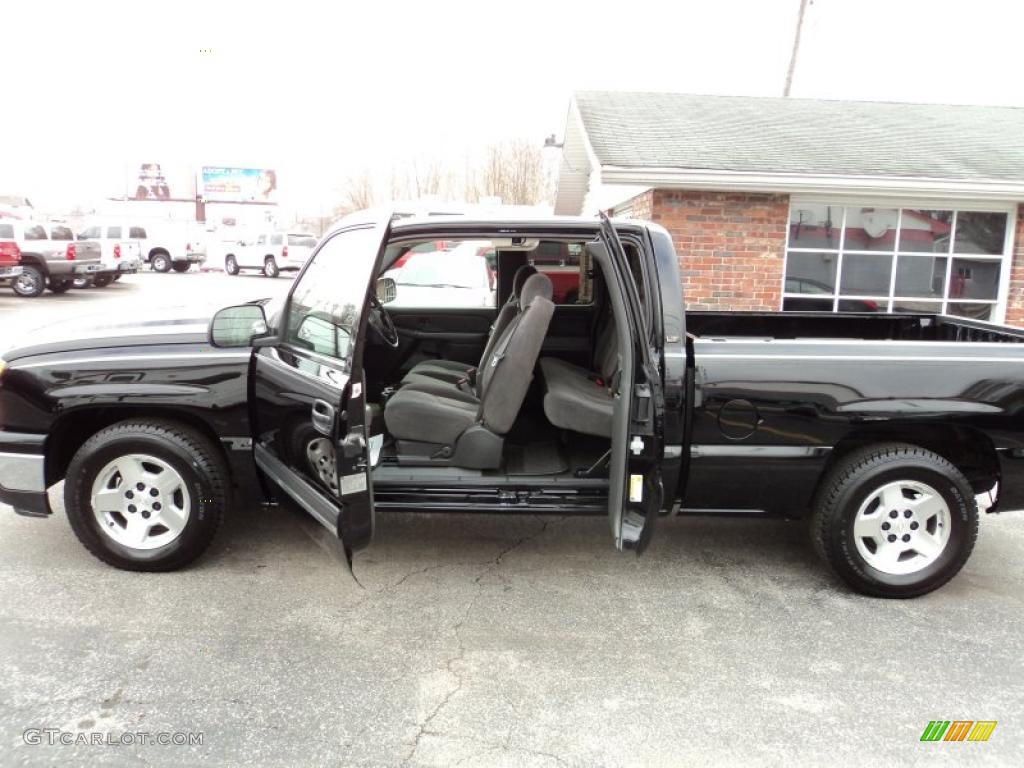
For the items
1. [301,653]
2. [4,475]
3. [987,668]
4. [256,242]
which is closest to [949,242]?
[987,668]

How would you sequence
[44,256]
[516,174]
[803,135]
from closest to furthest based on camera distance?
[803,135] → [44,256] → [516,174]

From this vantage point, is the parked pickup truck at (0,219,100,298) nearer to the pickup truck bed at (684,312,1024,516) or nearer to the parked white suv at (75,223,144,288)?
the parked white suv at (75,223,144,288)

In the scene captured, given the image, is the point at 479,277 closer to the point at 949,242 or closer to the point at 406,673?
the point at 406,673

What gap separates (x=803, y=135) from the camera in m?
10.6

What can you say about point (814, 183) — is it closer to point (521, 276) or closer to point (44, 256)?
point (521, 276)

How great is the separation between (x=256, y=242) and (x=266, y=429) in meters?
30.2

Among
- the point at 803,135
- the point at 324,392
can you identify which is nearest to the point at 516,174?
the point at 803,135

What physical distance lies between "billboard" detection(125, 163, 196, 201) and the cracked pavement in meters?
68.5

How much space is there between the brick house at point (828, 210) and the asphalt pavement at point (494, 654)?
544 cm

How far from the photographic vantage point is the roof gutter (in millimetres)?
8719

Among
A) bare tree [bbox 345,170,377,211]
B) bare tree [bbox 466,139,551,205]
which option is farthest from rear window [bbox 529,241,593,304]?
bare tree [bbox 345,170,377,211]

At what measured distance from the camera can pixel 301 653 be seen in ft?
10.8

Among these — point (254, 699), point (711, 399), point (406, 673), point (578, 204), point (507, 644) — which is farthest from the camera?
point (578, 204)

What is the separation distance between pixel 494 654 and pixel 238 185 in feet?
236
